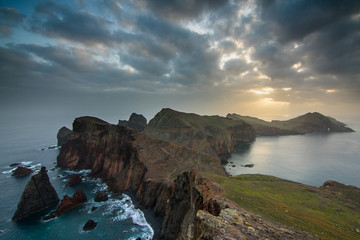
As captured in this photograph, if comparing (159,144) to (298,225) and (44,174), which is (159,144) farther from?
(298,225)

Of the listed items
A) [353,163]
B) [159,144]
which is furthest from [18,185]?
[353,163]

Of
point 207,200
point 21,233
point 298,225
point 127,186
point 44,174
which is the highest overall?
point 207,200

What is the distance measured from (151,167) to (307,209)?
4798 cm

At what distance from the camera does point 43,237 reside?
1576 inches

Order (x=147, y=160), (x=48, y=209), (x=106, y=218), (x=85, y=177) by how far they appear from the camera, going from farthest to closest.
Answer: (x=85, y=177) < (x=147, y=160) < (x=48, y=209) < (x=106, y=218)

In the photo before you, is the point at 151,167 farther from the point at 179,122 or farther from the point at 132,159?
the point at 179,122

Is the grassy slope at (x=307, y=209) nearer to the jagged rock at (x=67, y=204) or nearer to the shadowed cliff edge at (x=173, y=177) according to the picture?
the shadowed cliff edge at (x=173, y=177)

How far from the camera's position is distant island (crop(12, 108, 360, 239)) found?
50.0 ft

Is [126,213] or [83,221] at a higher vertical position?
[126,213]

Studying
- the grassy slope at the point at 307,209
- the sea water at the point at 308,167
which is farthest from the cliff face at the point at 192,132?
the grassy slope at the point at 307,209

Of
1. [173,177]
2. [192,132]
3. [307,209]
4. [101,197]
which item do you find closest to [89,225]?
[101,197]

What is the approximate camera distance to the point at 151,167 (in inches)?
2334

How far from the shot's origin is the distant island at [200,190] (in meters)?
15.2

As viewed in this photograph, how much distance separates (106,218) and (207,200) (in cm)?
4194
